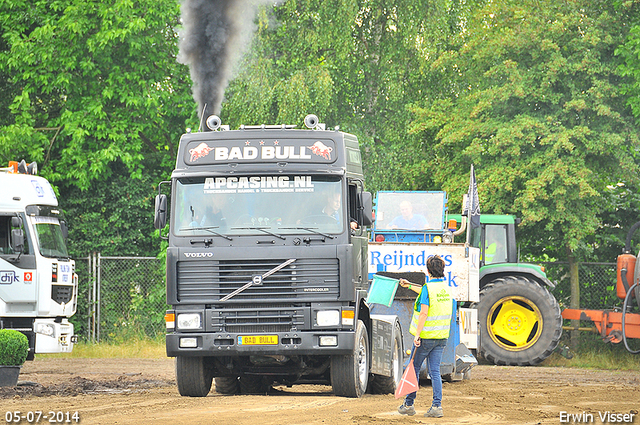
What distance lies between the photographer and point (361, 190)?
13148mm

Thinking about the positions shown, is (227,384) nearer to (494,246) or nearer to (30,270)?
(30,270)

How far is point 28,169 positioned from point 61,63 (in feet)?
18.3

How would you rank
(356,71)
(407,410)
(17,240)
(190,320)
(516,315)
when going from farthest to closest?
(356,71) → (516,315) → (17,240) → (190,320) → (407,410)

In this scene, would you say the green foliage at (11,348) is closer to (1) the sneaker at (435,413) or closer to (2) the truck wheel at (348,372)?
(2) the truck wheel at (348,372)

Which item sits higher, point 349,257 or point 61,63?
point 61,63

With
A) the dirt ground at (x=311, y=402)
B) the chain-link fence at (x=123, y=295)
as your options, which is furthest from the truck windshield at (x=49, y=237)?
the chain-link fence at (x=123, y=295)

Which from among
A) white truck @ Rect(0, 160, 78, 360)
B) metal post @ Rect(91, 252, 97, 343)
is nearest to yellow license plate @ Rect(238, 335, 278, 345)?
white truck @ Rect(0, 160, 78, 360)

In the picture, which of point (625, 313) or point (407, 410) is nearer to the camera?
point (407, 410)

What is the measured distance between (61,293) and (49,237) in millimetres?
1102

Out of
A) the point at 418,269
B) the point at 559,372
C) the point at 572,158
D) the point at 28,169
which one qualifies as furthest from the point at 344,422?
the point at 572,158

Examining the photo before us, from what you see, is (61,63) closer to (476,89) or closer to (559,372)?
(476,89)

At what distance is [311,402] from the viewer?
39.0ft

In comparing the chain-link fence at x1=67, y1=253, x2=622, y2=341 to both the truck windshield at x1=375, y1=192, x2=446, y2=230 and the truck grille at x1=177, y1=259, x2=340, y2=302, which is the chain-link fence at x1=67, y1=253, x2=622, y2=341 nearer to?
the truck windshield at x1=375, y1=192, x2=446, y2=230

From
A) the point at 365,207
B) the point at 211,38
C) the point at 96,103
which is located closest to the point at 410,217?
the point at 211,38
